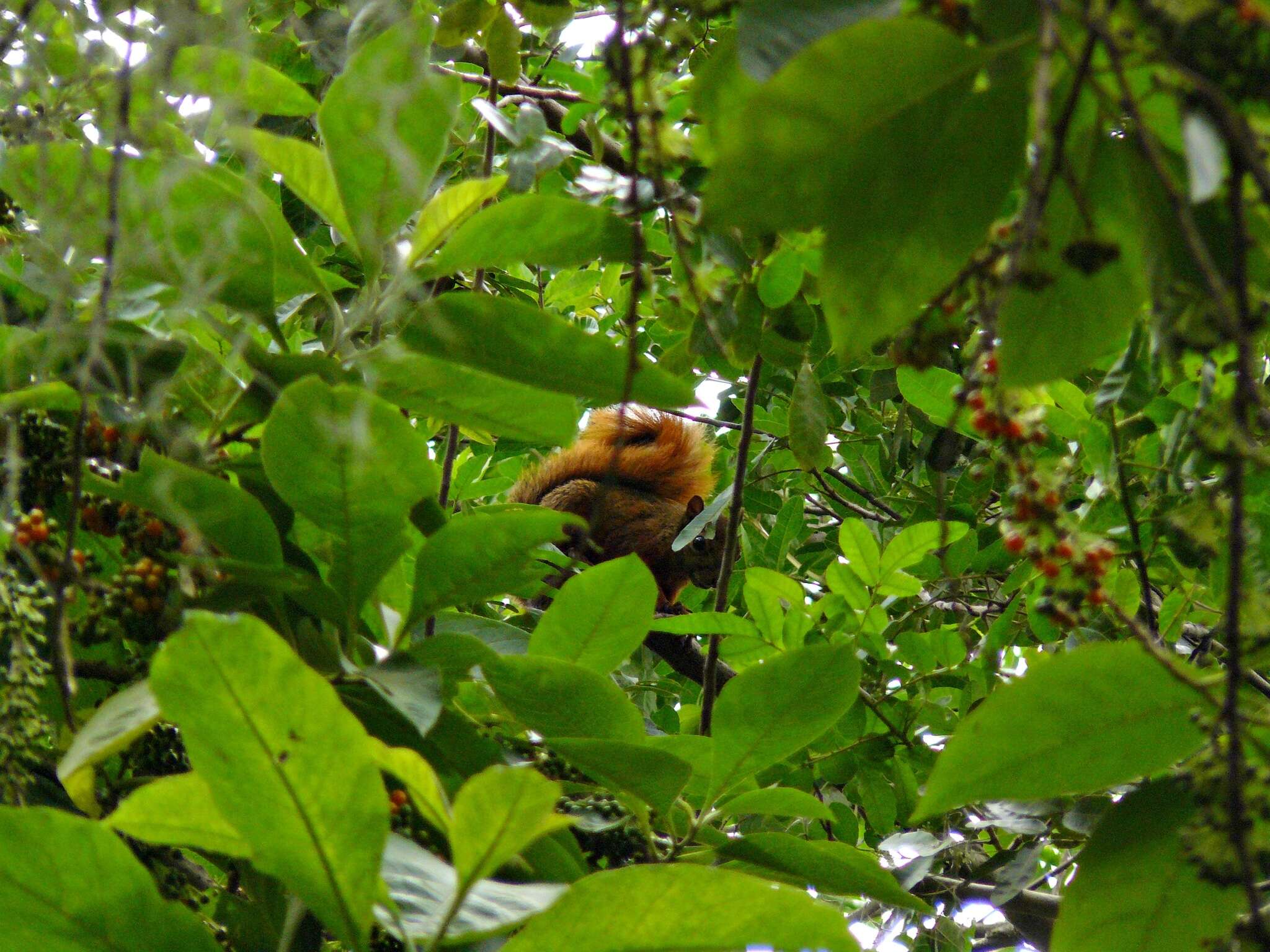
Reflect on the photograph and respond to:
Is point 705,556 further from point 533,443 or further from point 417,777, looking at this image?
point 417,777

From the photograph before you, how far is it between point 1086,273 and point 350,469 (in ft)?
1.51

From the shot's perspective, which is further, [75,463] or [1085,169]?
[75,463]

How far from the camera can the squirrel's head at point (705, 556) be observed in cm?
279

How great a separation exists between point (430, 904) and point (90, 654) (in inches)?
18.0

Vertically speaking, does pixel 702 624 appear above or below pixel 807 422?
below

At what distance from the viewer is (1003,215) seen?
972 mm

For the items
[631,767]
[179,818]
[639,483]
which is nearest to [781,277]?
[631,767]

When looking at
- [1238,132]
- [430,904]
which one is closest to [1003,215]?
[1238,132]

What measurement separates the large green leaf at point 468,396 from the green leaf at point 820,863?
37cm

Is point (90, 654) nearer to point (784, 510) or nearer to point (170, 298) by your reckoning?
point (170, 298)

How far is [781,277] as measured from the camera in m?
1.23

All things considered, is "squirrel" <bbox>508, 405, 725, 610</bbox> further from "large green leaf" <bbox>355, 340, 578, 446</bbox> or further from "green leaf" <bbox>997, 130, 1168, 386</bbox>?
"green leaf" <bbox>997, 130, 1168, 386</bbox>

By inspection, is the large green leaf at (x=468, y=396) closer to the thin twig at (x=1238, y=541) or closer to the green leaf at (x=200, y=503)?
the green leaf at (x=200, y=503)

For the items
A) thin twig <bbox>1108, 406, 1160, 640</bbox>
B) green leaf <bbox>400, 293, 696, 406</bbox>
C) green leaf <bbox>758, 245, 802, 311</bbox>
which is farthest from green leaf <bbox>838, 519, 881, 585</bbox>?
green leaf <bbox>400, 293, 696, 406</bbox>
